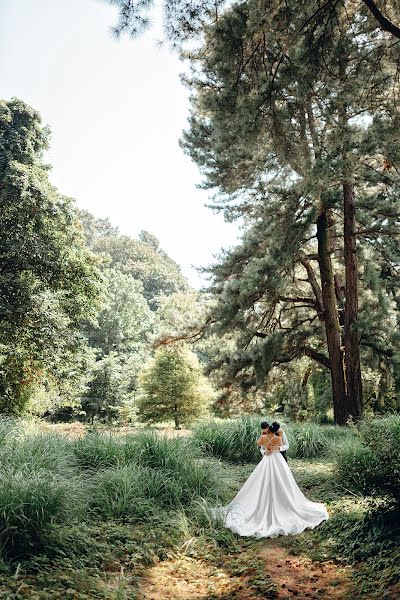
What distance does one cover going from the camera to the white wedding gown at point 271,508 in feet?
18.4

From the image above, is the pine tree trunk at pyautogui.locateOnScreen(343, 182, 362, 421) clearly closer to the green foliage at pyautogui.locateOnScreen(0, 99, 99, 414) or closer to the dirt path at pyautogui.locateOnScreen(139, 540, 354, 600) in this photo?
the green foliage at pyautogui.locateOnScreen(0, 99, 99, 414)

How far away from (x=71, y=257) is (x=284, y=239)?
619cm

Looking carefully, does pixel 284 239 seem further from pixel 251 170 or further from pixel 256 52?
pixel 256 52

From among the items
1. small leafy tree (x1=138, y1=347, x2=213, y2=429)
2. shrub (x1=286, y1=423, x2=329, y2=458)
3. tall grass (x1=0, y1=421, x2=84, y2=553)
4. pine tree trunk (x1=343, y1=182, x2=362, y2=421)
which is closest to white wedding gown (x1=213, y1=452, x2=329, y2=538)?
tall grass (x1=0, y1=421, x2=84, y2=553)

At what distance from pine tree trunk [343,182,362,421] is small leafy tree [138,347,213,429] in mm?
7655

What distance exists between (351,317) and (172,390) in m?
8.76

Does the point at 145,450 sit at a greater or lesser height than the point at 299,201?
lesser

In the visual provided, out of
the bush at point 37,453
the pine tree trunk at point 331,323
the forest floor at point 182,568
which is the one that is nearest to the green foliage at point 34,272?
the bush at point 37,453

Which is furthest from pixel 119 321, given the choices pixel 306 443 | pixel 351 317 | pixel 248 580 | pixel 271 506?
pixel 248 580

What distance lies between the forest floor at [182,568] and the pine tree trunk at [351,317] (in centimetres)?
730

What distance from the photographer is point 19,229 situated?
12797 mm

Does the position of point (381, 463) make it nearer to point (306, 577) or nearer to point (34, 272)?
point (306, 577)

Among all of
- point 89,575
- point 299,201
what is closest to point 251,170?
point 299,201

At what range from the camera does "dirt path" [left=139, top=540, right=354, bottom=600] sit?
3.91 metres
